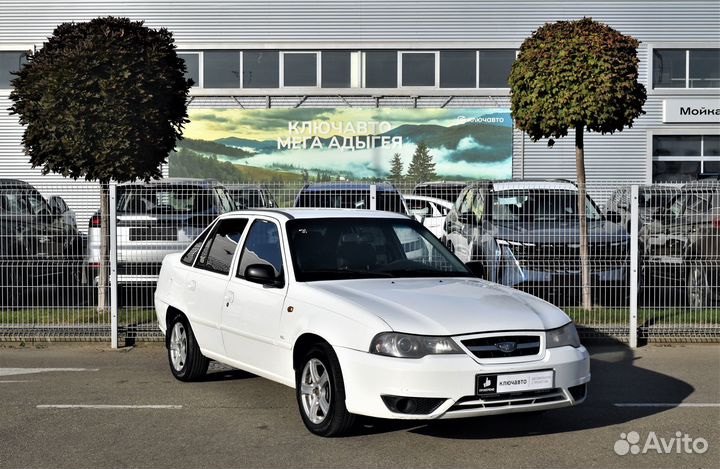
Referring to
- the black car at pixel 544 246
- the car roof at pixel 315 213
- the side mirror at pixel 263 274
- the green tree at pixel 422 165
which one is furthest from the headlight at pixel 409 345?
the green tree at pixel 422 165

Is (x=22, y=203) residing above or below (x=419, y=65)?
below

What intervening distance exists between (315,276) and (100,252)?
16.9ft

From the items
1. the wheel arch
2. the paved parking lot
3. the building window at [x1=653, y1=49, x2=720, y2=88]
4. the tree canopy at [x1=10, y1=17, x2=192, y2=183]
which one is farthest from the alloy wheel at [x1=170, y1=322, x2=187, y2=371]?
the building window at [x1=653, y1=49, x2=720, y2=88]

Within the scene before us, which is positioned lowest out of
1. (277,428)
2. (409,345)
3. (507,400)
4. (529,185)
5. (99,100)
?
(277,428)

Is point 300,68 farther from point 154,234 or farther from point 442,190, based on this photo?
point 154,234

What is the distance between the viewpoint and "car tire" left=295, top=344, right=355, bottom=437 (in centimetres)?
618

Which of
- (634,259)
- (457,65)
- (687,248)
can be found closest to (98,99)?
(634,259)

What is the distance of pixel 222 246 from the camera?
321 inches

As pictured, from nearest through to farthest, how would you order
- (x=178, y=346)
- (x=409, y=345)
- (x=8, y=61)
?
(x=409, y=345) < (x=178, y=346) < (x=8, y=61)

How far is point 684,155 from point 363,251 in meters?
23.1

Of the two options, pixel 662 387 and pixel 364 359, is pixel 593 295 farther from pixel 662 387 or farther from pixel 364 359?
pixel 364 359

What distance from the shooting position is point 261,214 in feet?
25.6

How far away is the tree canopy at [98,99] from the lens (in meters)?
11.7

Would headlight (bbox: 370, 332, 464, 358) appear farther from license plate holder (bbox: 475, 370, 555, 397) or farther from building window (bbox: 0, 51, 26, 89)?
building window (bbox: 0, 51, 26, 89)
